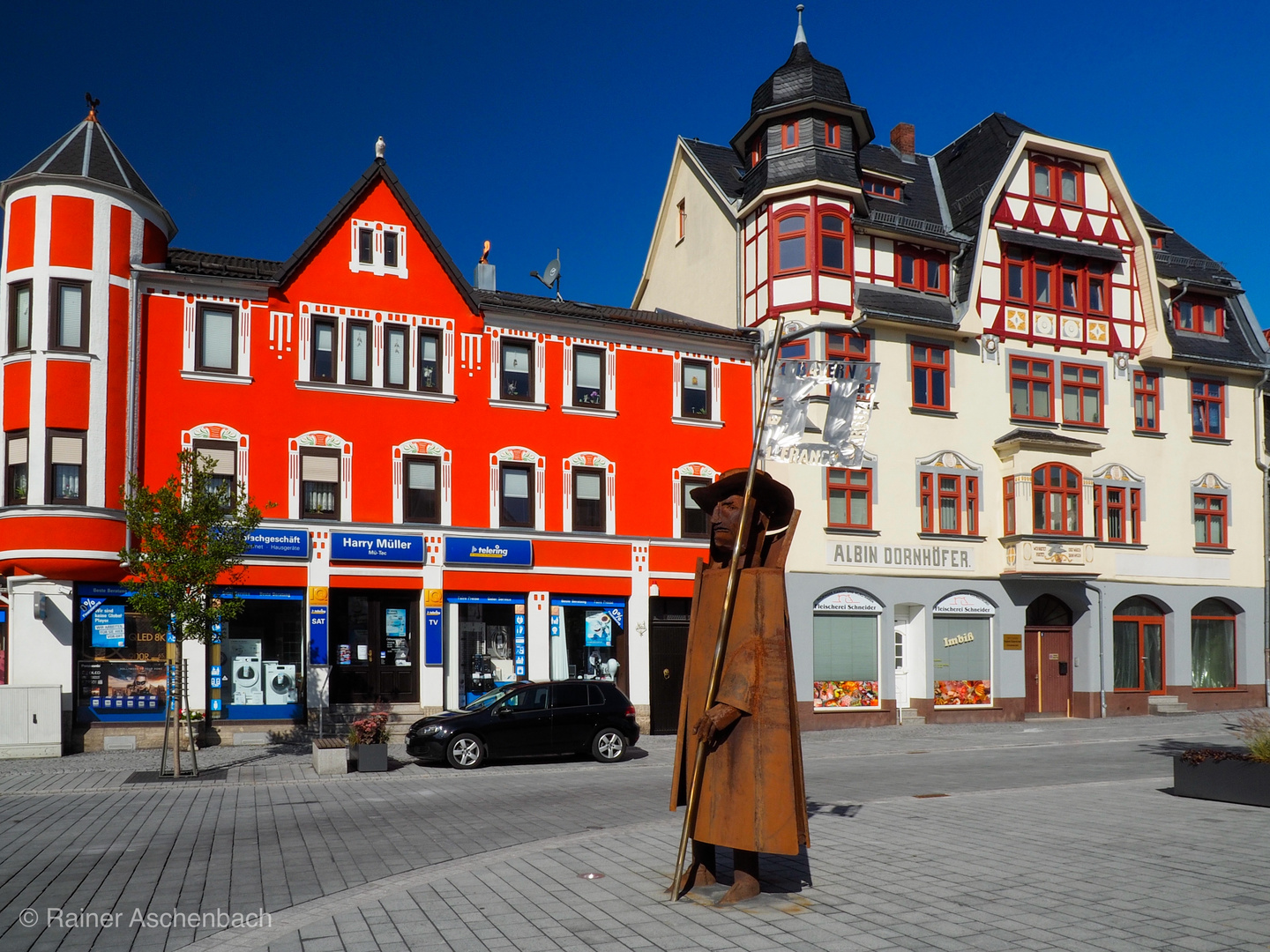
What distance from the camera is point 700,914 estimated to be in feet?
27.1

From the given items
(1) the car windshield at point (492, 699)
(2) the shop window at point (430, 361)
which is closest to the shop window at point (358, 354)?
(2) the shop window at point (430, 361)

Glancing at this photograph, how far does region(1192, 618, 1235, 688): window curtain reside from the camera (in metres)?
34.4

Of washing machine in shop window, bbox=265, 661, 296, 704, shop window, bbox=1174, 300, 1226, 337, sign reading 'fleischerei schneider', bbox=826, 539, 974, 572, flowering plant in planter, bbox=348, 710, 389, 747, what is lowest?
flowering plant in planter, bbox=348, 710, 389, 747

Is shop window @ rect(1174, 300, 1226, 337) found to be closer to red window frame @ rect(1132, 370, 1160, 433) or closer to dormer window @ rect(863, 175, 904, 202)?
red window frame @ rect(1132, 370, 1160, 433)

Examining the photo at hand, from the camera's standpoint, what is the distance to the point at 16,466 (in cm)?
2302

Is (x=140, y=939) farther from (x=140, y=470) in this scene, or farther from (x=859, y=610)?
(x=859, y=610)

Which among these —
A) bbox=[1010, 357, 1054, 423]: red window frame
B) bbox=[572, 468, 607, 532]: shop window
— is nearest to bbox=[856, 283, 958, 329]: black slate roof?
bbox=[1010, 357, 1054, 423]: red window frame

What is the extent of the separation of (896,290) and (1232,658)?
16041 millimetres

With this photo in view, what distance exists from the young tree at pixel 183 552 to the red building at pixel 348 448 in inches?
87.3

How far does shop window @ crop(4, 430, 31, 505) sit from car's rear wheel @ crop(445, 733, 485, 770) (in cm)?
1036

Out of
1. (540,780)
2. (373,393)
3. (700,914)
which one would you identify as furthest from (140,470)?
(700,914)

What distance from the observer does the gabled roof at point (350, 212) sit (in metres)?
25.4

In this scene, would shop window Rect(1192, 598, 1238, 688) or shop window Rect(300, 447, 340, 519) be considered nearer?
shop window Rect(300, 447, 340, 519)

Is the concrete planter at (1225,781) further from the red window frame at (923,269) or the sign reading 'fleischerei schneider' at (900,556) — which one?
the red window frame at (923,269)
